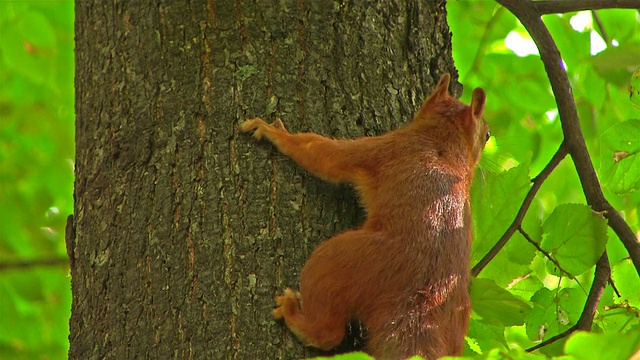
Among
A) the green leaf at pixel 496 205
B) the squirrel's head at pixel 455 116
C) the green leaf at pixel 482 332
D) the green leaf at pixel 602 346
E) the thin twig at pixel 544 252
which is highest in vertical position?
the squirrel's head at pixel 455 116

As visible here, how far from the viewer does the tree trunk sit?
2066 millimetres

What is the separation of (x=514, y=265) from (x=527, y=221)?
0.47 ft

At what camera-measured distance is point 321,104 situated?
2.32 m

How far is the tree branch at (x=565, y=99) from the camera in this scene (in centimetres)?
255

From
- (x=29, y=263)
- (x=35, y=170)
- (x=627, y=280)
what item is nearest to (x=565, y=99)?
(x=627, y=280)

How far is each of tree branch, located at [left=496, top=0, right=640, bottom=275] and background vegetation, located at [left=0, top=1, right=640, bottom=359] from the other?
0.21 feet

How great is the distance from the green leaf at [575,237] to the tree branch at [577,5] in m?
0.67

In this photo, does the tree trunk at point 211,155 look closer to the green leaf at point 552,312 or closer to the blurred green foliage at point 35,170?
the green leaf at point 552,312

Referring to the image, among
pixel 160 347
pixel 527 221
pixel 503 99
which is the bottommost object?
pixel 160 347

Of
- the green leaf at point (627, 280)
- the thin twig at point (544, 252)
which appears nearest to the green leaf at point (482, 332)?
the thin twig at point (544, 252)

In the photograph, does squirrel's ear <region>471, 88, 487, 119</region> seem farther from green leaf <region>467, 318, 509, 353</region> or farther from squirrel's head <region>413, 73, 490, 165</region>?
green leaf <region>467, 318, 509, 353</region>

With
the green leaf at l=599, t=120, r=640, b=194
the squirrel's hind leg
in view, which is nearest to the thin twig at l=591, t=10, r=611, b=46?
the green leaf at l=599, t=120, r=640, b=194

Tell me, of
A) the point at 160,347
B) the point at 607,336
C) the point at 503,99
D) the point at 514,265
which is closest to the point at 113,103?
the point at 160,347

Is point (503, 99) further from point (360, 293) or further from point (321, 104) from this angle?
point (360, 293)
